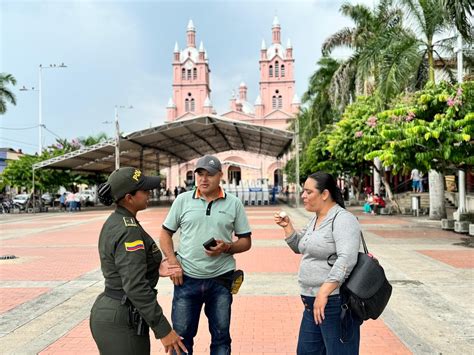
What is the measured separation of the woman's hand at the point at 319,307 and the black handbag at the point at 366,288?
0.12 m

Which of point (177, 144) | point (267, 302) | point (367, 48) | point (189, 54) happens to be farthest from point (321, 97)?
point (189, 54)

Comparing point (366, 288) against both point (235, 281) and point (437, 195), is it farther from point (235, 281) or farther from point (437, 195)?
point (437, 195)

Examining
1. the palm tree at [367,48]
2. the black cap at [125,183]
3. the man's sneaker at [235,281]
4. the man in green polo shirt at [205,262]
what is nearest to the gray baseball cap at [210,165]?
the man in green polo shirt at [205,262]

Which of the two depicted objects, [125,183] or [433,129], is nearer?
[125,183]

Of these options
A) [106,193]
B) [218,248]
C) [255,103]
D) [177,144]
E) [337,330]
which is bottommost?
[337,330]

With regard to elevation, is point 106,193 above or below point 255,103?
below

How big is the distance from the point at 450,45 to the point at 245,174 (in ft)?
193

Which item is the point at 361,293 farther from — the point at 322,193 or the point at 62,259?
the point at 62,259

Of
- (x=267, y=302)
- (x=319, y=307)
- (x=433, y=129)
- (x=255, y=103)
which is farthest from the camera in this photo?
(x=255, y=103)

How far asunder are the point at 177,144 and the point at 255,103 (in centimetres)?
4099

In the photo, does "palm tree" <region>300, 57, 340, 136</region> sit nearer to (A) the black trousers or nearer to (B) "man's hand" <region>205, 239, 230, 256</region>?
(B) "man's hand" <region>205, 239, 230, 256</region>

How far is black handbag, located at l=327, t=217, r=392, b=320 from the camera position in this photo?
260 centimetres

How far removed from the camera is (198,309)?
3.13 metres

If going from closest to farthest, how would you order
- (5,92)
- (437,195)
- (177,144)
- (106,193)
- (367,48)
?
(106,193) < (437,195) < (367,48) < (5,92) < (177,144)
